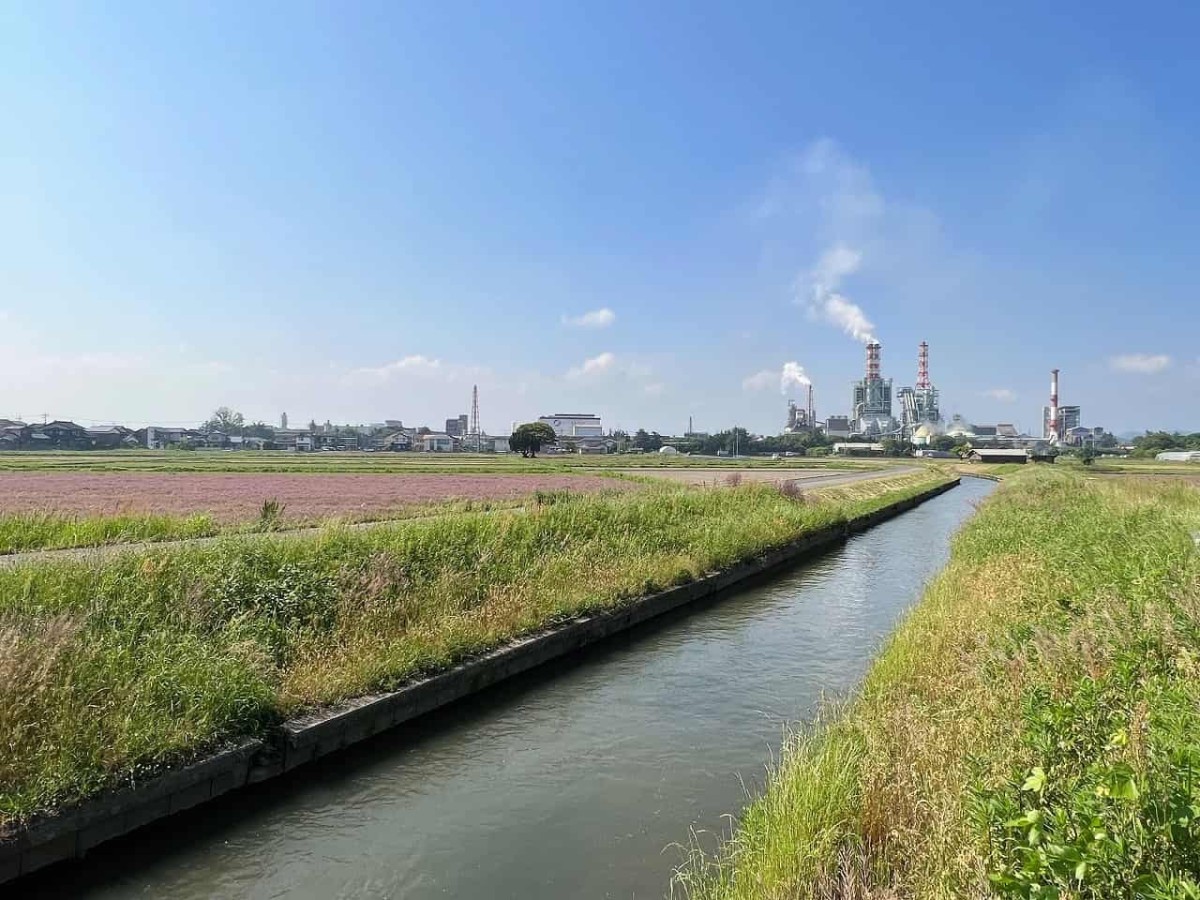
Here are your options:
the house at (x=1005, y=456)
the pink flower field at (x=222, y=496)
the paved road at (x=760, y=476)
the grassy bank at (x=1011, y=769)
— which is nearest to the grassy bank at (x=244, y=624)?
the grassy bank at (x=1011, y=769)

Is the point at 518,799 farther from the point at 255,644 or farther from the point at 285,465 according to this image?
the point at 285,465

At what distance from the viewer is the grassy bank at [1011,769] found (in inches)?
129

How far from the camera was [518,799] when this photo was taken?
7.38 m

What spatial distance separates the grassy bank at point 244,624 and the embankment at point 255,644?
0.02 m

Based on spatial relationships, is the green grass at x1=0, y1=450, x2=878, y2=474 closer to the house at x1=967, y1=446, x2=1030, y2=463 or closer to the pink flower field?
the pink flower field

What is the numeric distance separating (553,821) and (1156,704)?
4.72m

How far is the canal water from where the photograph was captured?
605 centimetres

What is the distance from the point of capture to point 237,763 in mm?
7191

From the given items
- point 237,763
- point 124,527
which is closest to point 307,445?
point 124,527

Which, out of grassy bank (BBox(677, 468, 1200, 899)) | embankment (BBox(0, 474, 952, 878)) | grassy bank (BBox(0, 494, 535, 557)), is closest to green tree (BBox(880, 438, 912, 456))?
embankment (BBox(0, 474, 952, 878))

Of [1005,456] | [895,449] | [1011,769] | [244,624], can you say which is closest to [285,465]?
[244,624]

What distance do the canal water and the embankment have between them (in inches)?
13.7

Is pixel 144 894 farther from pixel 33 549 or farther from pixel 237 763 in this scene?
pixel 33 549

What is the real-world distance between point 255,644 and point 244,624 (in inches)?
23.0
